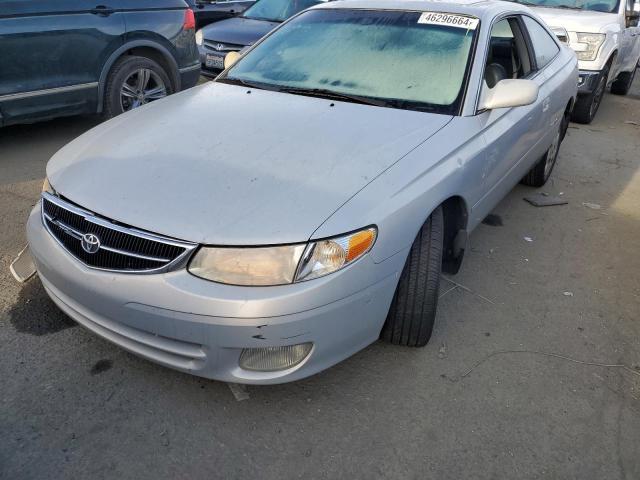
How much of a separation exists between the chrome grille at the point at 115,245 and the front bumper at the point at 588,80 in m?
6.67

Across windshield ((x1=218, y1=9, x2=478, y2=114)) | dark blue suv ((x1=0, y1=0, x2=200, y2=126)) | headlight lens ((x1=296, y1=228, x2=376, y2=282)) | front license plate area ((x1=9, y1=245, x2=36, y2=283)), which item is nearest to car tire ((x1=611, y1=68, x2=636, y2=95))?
dark blue suv ((x1=0, y1=0, x2=200, y2=126))

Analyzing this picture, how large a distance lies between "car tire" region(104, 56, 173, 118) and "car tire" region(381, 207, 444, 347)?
385cm

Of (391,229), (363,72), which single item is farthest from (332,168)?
(363,72)

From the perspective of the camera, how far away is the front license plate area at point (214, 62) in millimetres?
7418

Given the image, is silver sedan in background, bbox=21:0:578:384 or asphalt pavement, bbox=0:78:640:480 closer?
silver sedan in background, bbox=21:0:578:384

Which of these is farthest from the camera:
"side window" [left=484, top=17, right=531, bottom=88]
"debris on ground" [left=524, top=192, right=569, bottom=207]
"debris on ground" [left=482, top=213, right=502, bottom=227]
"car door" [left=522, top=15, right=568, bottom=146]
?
"debris on ground" [left=524, top=192, right=569, bottom=207]

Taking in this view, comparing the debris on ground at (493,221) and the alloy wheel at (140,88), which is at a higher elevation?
the alloy wheel at (140,88)

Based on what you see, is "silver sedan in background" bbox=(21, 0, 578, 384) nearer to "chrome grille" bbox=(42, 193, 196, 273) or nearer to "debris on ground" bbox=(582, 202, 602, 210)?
"chrome grille" bbox=(42, 193, 196, 273)

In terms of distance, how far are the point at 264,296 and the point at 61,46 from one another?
3.97m

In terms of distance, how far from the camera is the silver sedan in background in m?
2.00

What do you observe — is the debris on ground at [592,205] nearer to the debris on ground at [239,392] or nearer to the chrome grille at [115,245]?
the debris on ground at [239,392]

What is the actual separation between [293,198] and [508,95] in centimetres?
147

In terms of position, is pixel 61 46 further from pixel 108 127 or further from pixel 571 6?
pixel 571 6

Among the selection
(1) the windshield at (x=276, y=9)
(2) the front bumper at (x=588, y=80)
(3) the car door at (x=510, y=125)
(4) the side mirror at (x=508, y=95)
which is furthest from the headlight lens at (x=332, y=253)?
(1) the windshield at (x=276, y=9)
